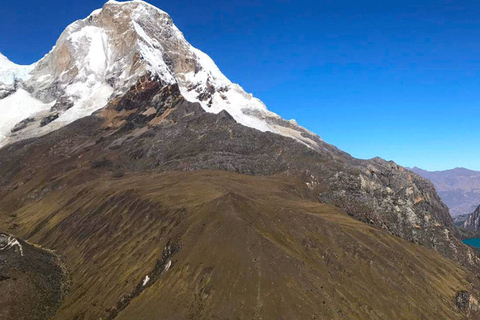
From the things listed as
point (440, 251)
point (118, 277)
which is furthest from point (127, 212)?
point (440, 251)

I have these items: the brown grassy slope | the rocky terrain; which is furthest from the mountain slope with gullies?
the rocky terrain

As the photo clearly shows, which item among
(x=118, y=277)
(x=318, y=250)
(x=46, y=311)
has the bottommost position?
(x=46, y=311)

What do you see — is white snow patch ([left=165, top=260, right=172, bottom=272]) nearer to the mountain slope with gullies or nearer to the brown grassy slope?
the mountain slope with gullies

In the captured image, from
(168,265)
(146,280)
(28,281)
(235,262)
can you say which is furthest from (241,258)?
(28,281)

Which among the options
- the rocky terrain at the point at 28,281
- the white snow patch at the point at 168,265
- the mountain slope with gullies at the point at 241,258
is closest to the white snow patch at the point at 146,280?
the mountain slope with gullies at the point at 241,258

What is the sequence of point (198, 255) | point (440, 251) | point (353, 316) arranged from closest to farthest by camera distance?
point (353, 316)
point (198, 255)
point (440, 251)

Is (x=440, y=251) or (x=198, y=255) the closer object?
(x=198, y=255)

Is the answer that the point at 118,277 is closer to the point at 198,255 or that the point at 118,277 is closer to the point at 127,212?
the point at 198,255

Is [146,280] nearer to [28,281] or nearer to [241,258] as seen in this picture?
[241,258]
